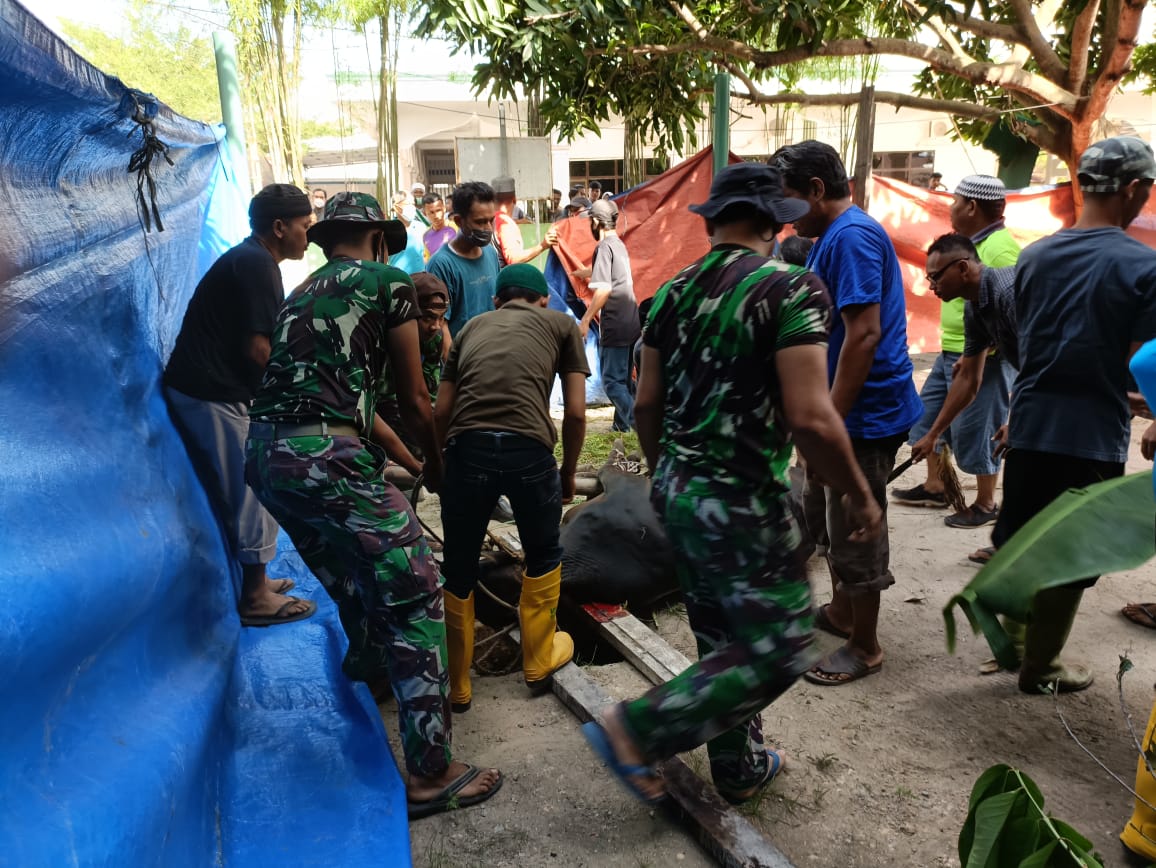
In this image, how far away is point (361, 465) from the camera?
2504 mm

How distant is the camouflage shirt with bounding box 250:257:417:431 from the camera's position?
2486 mm

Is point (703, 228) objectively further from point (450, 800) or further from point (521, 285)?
point (450, 800)

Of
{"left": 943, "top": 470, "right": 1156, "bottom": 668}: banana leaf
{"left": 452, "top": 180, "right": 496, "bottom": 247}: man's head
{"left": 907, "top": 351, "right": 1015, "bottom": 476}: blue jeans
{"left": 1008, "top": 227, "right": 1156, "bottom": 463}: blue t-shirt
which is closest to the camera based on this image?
{"left": 943, "top": 470, "right": 1156, "bottom": 668}: banana leaf

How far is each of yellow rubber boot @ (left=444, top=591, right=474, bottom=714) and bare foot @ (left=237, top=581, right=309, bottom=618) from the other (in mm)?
896

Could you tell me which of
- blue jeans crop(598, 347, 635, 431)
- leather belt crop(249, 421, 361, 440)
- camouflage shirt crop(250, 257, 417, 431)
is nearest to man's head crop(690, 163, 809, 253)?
camouflage shirt crop(250, 257, 417, 431)

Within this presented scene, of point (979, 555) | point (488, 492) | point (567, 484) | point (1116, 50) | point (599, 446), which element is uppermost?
point (1116, 50)

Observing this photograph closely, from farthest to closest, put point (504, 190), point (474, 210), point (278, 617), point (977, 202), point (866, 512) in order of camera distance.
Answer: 1. point (504, 190)
2. point (474, 210)
3. point (977, 202)
4. point (278, 617)
5. point (866, 512)

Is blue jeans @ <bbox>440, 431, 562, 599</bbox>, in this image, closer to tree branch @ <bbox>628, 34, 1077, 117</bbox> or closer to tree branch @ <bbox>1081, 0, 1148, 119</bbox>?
tree branch @ <bbox>628, 34, 1077, 117</bbox>

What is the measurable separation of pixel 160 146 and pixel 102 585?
6.27ft

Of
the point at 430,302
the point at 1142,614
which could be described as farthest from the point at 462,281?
the point at 1142,614

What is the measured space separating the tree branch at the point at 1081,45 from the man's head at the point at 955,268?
4.50m

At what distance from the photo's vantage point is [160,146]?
10.2 ft

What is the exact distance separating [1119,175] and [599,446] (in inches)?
185

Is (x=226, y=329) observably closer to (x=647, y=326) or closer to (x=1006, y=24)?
(x=647, y=326)
